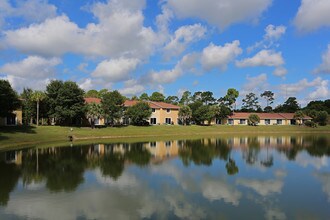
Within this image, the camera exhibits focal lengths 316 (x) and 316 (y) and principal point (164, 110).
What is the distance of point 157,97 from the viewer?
384 ft

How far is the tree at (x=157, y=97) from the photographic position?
382ft

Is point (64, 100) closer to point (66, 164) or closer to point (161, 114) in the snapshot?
point (161, 114)

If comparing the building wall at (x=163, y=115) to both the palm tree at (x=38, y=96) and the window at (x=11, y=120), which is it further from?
the window at (x=11, y=120)

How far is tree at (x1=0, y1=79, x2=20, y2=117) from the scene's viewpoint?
4855 cm

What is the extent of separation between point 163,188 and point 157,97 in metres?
98.1

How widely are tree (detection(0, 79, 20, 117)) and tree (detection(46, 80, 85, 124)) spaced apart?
986 cm

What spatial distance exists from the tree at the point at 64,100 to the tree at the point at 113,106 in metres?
5.37

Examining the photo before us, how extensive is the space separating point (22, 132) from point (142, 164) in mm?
28492

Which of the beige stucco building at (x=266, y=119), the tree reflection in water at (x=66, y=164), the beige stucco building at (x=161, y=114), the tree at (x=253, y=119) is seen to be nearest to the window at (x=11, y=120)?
the tree reflection in water at (x=66, y=164)

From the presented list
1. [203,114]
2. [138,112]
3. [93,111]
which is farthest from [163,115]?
[93,111]

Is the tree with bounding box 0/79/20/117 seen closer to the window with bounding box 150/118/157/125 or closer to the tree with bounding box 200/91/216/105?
the window with bounding box 150/118/157/125

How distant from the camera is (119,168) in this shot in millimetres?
26734

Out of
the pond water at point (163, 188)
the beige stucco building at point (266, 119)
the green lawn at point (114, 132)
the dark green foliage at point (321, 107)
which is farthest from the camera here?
the dark green foliage at point (321, 107)

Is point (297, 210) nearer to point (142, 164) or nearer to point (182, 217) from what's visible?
point (182, 217)
